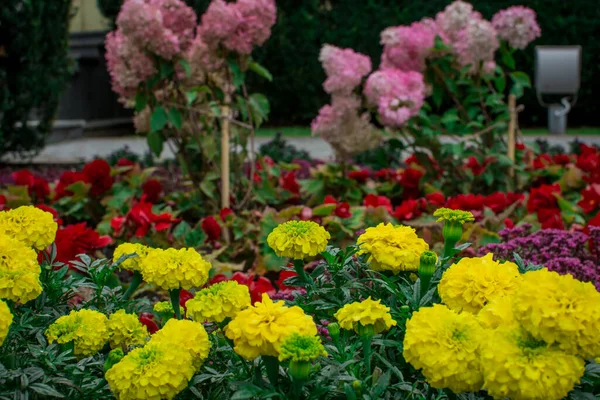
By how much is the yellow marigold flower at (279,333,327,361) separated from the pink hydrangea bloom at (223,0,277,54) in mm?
2544

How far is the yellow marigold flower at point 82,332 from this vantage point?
122 centimetres

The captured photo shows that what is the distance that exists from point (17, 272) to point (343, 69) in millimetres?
2615

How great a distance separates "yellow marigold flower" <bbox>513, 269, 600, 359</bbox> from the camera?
92 centimetres

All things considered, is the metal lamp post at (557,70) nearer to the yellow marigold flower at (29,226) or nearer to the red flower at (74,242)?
the red flower at (74,242)

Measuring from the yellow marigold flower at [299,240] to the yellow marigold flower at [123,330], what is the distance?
28 cm

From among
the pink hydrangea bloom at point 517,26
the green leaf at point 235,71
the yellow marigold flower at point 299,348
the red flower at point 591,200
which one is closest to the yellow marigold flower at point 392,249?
the yellow marigold flower at point 299,348

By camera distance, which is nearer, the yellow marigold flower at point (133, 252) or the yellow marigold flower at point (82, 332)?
the yellow marigold flower at point (82, 332)

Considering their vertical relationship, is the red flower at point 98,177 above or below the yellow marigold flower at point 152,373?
below

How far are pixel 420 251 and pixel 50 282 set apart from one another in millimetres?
689

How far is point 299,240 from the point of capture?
4.22 feet

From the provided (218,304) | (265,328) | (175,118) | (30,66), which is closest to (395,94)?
(175,118)

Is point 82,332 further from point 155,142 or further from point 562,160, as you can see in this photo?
point 562,160

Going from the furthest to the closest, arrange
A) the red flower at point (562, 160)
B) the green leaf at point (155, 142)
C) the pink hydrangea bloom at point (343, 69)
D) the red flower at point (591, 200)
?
the red flower at point (562, 160)
the pink hydrangea bloom at point (343, 69)
the green leaf at point (155, 142)
the red flower at point (591, 200)

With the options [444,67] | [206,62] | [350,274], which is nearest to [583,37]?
[444,67]
